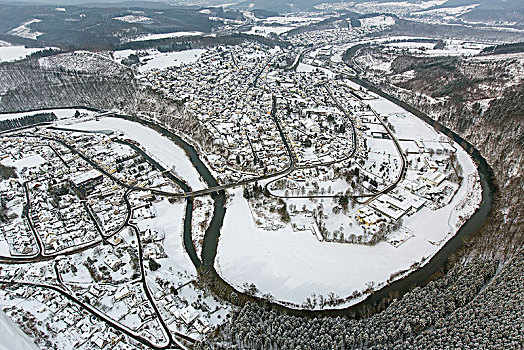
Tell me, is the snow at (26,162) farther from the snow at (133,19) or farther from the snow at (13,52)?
the snow at (133,19)

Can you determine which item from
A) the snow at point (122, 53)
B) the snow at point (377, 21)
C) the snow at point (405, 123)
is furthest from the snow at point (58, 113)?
the snow at point (377, 21)

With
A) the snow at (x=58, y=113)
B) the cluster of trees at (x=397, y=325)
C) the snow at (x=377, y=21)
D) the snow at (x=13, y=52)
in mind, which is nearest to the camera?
the cluster of trees at (x=397, y=325)

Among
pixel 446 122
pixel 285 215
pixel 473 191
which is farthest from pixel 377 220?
pixel 446 122

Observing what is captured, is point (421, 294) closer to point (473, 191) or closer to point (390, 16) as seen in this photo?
point (473, 191)

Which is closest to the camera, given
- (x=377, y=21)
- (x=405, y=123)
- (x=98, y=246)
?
(x=98, y=246)

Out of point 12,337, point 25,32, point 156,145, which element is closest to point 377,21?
point 156,145

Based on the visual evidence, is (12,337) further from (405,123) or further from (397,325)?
(405,123)
